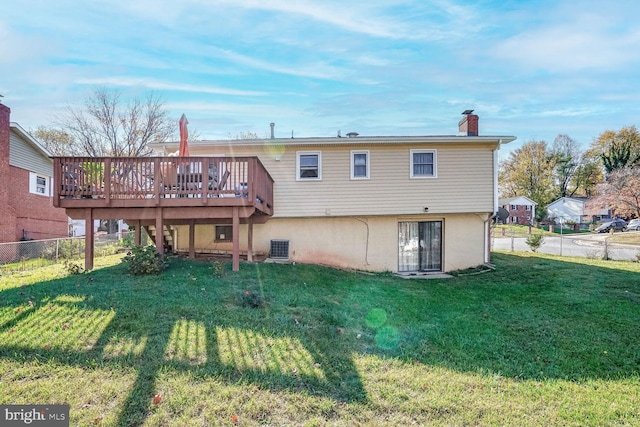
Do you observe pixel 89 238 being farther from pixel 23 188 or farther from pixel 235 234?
pixel 23 188

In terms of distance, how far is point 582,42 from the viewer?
10227 mm

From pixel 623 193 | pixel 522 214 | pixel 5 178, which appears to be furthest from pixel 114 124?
pixel 522 214

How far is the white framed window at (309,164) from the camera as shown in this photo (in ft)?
38.4

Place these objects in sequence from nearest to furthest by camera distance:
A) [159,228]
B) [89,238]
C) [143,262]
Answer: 1. [143,262]
2. [159,228]
3. [89,238]

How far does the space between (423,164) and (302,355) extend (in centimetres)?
931

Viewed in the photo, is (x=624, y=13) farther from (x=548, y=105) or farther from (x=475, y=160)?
(x=548, y=105)

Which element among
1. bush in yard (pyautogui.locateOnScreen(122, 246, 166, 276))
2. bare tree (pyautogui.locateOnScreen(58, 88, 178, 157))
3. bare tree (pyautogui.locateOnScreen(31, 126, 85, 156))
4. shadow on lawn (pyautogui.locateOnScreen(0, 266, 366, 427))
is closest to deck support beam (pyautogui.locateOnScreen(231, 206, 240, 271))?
bush in yard (pyautogui.locateOnScreen(122, 246, 166, 276))

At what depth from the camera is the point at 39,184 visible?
1758 centimetres

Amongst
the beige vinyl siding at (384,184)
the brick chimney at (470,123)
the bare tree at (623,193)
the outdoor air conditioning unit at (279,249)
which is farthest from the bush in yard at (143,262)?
the bare tree at (623,193)

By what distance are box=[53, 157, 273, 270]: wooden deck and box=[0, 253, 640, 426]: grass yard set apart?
1612mm

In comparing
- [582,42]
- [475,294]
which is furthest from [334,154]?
[582,42]

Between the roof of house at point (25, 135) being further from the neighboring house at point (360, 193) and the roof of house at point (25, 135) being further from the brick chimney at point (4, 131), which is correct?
the neighboring house at point (360, 193)

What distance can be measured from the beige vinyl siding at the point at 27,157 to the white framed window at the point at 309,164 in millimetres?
13890

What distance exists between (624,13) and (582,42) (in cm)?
155
